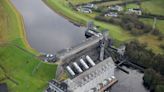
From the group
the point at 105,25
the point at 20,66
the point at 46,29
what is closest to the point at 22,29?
the point at 46,29

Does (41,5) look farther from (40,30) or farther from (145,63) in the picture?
(145,63)

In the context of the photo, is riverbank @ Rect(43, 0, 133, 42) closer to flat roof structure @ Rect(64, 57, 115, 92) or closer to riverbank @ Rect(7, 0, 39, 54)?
riverbank @ Rect(7, 0, 39, 54)

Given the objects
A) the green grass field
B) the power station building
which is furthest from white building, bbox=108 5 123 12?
the power station building

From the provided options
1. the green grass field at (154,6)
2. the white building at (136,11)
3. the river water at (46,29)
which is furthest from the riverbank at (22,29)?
the green grass field at (154,6)

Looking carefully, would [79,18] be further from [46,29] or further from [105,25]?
[46,29]

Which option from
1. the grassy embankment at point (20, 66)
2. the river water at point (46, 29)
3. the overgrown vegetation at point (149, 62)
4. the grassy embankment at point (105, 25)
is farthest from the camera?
the grassy embankment at point (105, 25)

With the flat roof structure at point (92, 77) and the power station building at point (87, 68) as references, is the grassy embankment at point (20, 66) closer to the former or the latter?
the power station building at point (87, 68)

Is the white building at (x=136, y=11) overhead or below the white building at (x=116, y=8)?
below

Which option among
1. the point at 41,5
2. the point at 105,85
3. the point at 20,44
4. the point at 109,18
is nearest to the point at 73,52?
the point at 105,85
